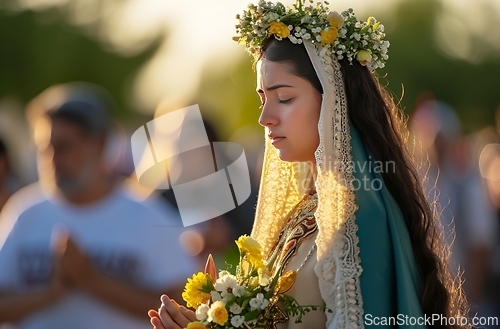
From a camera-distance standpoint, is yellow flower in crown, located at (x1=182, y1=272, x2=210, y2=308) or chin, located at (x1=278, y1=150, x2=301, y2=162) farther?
chin, located at (x1=278, y1=150, x2=301, y2=162)

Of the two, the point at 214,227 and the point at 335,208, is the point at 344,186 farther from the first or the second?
the point at 214,227

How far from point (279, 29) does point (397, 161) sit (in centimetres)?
64

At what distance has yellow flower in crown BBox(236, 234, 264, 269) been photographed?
11.2 ft

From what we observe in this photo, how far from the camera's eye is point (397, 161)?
3.47 metres

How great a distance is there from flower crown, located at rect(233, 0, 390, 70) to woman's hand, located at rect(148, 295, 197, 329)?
3.30 ft

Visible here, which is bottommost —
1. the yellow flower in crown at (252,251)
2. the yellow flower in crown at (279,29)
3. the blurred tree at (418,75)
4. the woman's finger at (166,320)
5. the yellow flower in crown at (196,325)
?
the yellow flower in crown at (196,325)

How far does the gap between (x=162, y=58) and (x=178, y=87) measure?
120 cm

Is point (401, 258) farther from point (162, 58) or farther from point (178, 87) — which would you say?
point (162, 58)

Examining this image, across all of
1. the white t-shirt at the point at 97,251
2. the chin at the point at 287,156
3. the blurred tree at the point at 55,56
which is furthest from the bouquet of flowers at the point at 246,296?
the blurred tree at the point at 55,56

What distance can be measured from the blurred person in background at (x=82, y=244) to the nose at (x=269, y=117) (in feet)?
2.99

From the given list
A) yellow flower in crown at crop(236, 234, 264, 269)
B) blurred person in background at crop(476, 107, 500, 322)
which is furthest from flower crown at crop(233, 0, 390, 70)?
blurred person in background at crop(476, 107, 500, 322)

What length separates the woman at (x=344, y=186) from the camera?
10.5 ft

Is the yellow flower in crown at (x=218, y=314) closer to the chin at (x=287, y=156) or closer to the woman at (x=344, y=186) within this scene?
the woman at (x=344, y=186)

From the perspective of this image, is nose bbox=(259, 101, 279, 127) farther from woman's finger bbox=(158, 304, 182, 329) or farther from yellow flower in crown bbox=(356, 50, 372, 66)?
woman's finger bbox=(158, 304, 182, 329)
